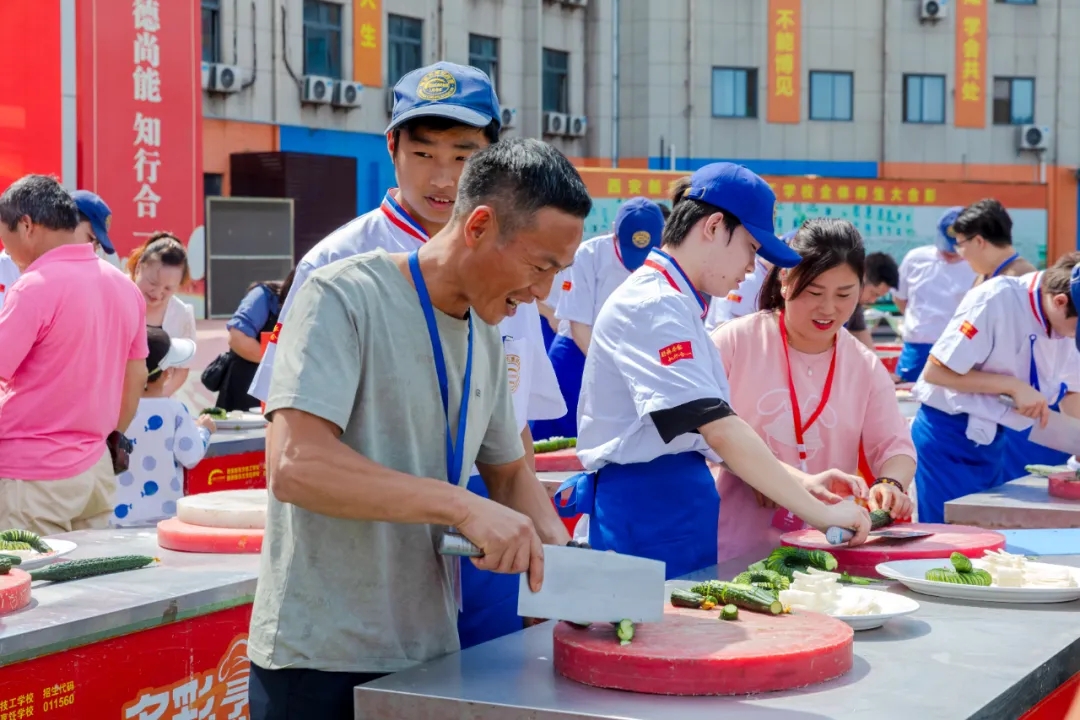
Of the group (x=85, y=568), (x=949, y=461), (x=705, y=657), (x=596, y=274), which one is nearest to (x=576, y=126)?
(x=596, y=274)

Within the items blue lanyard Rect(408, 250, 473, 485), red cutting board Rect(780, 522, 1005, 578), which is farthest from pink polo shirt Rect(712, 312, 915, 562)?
blue lanyard Rect(408, 250, 473, 485)

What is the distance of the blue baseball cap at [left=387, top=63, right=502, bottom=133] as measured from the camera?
9.15ft

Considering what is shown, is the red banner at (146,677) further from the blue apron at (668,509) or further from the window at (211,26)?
the window at (211,26)

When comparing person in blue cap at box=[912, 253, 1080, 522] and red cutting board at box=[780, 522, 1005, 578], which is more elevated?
person in blue cap at box=[912, 253, 1080, 522]

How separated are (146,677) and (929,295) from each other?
26.6ft

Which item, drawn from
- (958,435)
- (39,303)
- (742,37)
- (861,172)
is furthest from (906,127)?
(39,303)

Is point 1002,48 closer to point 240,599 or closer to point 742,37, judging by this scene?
point 742,37

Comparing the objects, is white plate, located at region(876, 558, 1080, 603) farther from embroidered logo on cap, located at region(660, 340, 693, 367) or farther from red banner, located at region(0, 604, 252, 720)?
red banner, located at region(0, 604, 252, 720)

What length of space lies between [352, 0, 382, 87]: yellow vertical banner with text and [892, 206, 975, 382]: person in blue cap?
13.5 m

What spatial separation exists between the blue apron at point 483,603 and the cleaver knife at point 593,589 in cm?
50

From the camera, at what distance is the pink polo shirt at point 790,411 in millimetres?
3535

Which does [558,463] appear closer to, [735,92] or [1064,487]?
[1064,487]

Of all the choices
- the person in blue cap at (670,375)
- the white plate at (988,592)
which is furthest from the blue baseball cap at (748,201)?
the white plate at (988,592)

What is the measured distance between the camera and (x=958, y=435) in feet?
17.1
